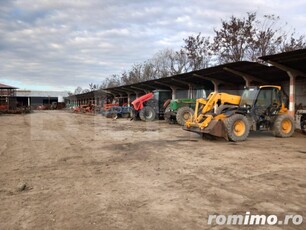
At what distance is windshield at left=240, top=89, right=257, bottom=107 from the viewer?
13742 mm

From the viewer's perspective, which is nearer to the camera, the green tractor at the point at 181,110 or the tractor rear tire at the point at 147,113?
the green tractor at the point at 181,110

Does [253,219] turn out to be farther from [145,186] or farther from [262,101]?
[262,101]

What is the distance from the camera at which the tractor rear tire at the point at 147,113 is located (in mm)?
25594

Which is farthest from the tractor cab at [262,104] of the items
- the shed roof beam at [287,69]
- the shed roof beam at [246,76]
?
the shed roof beam at [246,76]

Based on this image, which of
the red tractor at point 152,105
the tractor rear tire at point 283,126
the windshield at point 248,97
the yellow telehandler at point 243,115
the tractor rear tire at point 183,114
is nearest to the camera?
the yellow telehandler at point 243,115

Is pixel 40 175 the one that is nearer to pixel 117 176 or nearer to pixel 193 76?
pixel 117 176

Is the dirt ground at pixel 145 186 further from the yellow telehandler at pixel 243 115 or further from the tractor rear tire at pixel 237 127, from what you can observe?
the yellow telehandler at pixel 243 115

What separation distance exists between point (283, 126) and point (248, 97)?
2.13 metres

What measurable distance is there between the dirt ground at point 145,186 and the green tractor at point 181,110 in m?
9.76

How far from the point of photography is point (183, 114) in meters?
21.1

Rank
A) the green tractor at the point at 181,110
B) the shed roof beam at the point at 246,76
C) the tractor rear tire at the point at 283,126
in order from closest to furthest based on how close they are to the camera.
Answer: the tractor rear tire at the point at 283,126, the shed roof beam at the point at 246,76, the green tractor at the point at 181,110

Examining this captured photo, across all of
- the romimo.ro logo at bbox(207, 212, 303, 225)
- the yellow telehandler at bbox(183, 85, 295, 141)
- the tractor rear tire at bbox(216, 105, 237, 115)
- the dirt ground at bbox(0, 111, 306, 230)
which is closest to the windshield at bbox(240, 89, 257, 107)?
the yellow telehandler at bbox(183, 85, 295, 141)

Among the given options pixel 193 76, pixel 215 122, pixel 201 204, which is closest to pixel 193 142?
pixel 215 122

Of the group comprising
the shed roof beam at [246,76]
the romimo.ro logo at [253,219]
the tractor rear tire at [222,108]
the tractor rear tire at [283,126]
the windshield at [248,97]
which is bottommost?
the romimo.ro logo at [253,219]
